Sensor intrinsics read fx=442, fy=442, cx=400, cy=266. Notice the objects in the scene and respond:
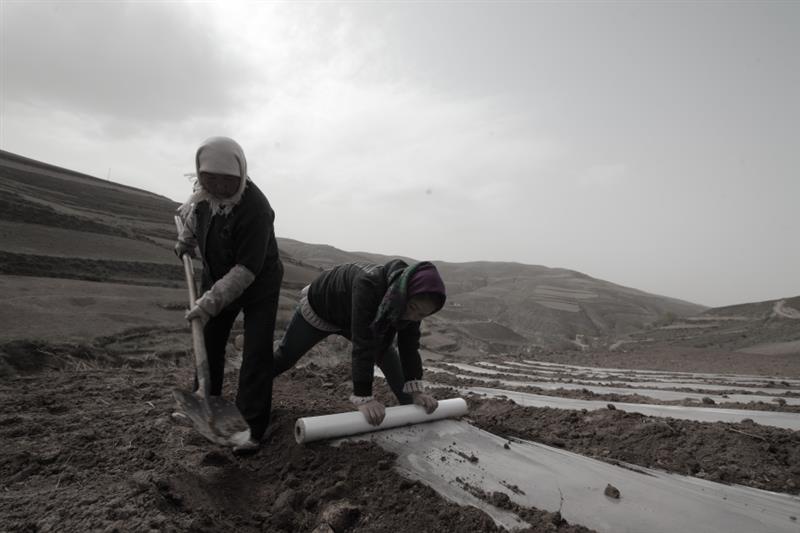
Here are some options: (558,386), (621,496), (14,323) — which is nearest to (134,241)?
(14,323)

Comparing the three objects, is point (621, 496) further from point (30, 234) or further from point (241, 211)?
point (30, 234)

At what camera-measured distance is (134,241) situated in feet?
Result: 45.2

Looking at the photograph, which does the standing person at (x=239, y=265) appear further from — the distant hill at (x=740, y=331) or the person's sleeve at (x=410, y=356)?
the distant hill at (x=740, y=331)

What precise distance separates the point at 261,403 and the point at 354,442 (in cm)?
62

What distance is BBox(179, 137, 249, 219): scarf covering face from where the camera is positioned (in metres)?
2.42

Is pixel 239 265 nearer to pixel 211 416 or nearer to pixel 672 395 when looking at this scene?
pixel 211 416

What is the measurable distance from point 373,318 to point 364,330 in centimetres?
9

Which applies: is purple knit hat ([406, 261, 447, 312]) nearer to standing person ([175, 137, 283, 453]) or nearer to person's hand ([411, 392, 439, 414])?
person's hand ([411, 392, 439, 414])

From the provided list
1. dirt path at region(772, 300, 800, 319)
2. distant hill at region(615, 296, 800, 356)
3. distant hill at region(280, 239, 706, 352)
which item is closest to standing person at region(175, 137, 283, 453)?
distant hill at region(280, 239, 706, 352)

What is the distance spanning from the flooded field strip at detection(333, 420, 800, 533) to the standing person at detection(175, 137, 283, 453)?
0.68 meters

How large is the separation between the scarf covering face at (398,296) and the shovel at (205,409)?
0.92 metres

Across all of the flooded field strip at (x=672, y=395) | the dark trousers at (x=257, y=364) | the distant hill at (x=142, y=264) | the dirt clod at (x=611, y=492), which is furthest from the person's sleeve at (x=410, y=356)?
the distant hill at (x=142, y=264)

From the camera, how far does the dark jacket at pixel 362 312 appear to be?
2.55 m

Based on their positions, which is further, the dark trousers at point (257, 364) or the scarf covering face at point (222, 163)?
the dark trousers at point (257, 364)
